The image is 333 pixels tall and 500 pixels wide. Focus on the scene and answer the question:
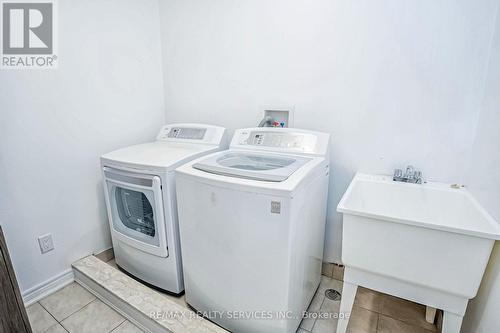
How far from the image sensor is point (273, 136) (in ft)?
5.29

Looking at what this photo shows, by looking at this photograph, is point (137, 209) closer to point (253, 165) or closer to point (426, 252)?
point (253, 165)

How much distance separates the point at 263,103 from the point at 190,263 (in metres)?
1.15

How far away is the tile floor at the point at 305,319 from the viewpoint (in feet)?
4.53

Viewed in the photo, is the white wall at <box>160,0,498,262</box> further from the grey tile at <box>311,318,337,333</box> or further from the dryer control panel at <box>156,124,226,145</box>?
the grey tile at <box>311,318,337,333</box>

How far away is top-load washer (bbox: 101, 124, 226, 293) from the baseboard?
12.4 inches

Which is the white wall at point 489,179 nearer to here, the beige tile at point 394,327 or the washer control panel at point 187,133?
the beige tile at point 394,327

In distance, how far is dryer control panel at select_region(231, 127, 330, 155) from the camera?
1.47m

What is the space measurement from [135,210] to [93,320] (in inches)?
25.5

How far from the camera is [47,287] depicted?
161 centimetres

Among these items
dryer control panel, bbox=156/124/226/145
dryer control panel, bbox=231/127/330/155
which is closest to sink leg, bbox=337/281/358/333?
dryer control panel, bbox=231/127/330/155

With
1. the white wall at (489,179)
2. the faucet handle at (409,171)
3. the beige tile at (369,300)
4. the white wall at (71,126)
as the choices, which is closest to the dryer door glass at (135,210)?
the white wall at (71,126)

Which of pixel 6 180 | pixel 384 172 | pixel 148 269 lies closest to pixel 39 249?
pixel 6 180

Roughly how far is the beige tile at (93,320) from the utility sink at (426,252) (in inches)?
49.1

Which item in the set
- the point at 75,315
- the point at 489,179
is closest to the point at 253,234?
the point at 489,179
